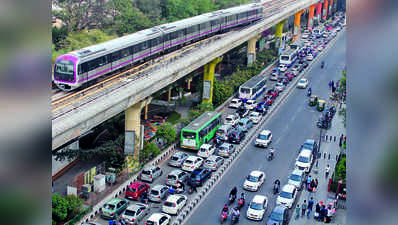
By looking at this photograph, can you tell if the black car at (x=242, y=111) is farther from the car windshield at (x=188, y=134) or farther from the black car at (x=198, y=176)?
the black car at (x=198, y=176)

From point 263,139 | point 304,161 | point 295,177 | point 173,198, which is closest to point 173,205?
point 173,198

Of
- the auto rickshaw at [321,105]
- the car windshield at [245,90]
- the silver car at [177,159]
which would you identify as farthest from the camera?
the car windshield at [245,90]

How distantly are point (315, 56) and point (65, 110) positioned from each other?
37.4 m

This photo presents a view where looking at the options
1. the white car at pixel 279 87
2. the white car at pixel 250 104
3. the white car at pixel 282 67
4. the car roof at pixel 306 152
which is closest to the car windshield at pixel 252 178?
the car roof at pixel 306 152

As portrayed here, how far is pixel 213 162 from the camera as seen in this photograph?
22.1 metres

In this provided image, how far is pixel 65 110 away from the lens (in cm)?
1689

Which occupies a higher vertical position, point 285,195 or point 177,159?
point 285,195

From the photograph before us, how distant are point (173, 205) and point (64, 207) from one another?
401 centimetres

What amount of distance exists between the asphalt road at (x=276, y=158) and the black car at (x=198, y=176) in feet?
2.19

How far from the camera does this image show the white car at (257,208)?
17.7m

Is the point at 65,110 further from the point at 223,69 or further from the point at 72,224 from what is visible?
the point at 223,69

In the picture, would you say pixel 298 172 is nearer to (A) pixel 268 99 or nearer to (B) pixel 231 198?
(B) pixel 231 198

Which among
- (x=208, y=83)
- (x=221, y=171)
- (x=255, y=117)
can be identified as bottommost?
(x=221, y=171)

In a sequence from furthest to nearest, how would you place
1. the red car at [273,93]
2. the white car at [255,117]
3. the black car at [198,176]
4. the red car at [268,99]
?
the red car at [273,93]
the red car at [268,99]
the white car at [255,117]
the black car at [198,176]
